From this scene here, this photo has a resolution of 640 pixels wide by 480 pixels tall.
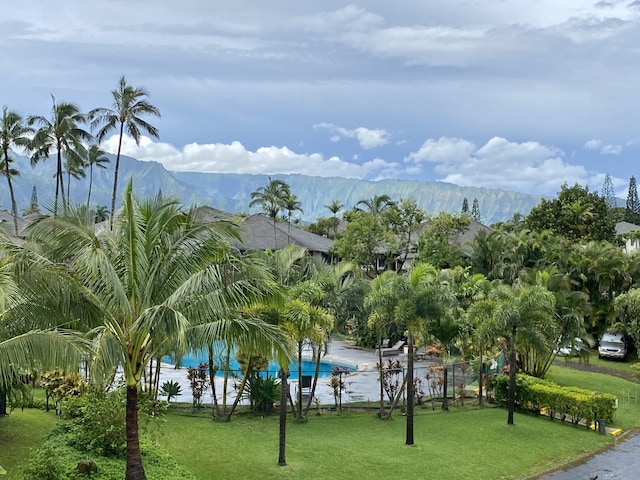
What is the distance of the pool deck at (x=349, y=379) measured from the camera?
21188mm

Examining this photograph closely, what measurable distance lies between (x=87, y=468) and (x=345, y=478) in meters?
5.64

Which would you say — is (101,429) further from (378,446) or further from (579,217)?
(579,217)

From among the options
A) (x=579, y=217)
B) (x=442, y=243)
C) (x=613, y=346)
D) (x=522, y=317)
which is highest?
(x=579, y=217)

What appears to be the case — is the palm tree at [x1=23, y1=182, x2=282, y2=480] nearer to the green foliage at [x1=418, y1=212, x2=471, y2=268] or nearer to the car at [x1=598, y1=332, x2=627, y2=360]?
the car at [x1=598, y1=332, x2=627, y2=360]

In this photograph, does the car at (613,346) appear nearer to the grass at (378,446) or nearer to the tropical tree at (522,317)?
the grass at (378,446)

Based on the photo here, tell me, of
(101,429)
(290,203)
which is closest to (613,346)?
(101,429)

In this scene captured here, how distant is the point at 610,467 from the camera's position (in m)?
15.7

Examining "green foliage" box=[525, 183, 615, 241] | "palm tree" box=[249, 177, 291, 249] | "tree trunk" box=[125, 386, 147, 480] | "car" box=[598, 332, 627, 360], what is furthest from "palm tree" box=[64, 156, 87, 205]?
"green foliage" box=[525, 183, 615, 241]

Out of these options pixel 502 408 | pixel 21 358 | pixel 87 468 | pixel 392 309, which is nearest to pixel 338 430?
pixel 392 309

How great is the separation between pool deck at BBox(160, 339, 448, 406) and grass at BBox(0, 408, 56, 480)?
16.9ft

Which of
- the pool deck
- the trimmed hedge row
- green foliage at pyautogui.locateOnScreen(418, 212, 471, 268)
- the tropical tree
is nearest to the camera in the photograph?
the tropical tree

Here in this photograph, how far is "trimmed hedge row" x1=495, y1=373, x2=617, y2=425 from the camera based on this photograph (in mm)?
19391

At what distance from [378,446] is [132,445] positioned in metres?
7.69

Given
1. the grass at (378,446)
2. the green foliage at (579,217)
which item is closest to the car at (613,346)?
the green foliage at (579,217)
